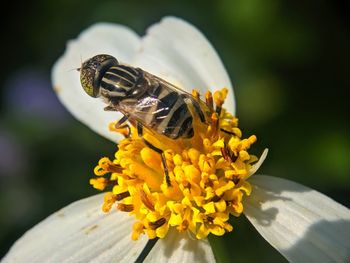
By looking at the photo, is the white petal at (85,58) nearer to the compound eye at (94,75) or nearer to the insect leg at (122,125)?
the insect leg at (122,125)

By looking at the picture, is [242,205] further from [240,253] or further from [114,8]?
[114,8]

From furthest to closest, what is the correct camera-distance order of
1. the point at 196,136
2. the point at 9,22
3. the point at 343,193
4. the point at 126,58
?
the point at 9,22
the point at 343,193
the point at 126,58
the point at 196,136

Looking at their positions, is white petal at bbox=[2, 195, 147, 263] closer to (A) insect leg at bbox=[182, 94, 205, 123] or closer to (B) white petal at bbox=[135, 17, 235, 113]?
(A) insect leg at bbox=[182, 94, 205, 123]

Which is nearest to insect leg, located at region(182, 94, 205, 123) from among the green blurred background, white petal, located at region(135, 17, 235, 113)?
white petal, located at region(135, 17, 235, 113)

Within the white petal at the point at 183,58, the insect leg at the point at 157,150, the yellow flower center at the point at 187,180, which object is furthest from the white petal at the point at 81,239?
the white petal at the point at 183,58

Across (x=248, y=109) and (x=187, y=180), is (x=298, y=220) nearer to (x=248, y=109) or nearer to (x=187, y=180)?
(x=187, y=180)

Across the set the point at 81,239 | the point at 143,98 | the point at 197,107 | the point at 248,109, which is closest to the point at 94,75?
the point at 143,98

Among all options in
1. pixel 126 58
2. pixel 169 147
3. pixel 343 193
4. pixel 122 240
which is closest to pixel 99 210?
pixel 122 240
